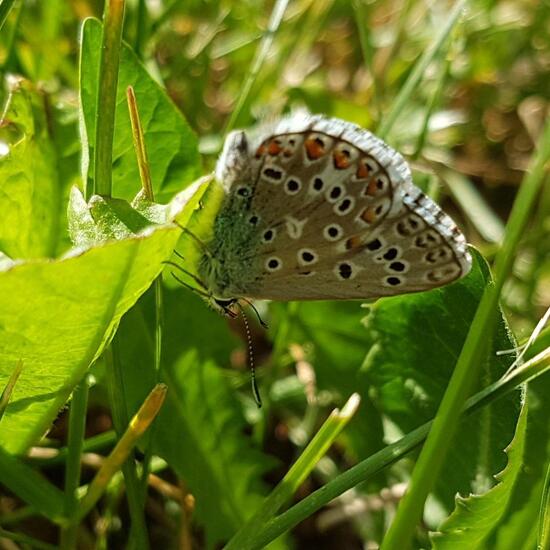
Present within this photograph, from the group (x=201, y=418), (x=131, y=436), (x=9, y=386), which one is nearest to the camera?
(x=9, y=386)

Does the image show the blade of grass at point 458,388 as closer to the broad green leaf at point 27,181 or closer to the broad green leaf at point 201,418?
the broad green leaf at point 201,418

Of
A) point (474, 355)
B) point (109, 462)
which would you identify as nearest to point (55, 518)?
point (109, 462)

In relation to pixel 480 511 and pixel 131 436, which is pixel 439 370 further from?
pixel 131 436

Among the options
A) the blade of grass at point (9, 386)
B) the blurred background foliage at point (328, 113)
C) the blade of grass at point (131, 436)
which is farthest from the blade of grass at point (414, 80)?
the blade of grass at point (9, 386)

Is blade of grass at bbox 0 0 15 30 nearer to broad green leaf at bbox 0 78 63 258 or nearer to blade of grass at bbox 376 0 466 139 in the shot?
broad green leaf at bbox 0 78 63 258

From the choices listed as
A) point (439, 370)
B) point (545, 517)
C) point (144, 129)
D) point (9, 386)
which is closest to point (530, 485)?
point (545, 517)

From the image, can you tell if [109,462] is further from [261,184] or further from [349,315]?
[349,315]

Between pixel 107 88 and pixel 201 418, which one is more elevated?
pixel 107 88
